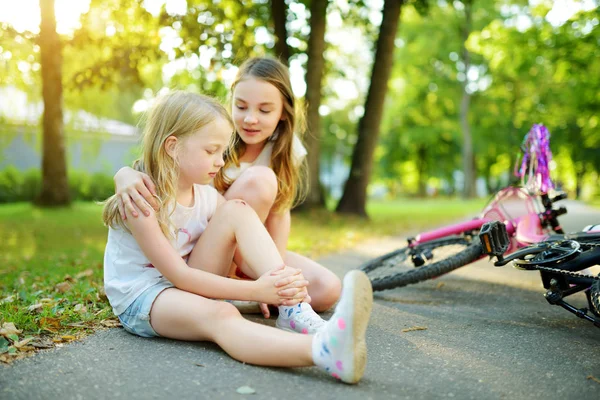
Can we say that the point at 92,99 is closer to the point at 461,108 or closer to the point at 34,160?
the point at 34,160

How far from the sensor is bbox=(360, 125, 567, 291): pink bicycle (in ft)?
10.7

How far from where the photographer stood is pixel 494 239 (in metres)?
2.88

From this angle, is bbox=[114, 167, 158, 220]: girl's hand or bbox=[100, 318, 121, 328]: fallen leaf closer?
bbox=[114, 167, 158, 220]: girl's hand

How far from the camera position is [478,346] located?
7.77 ft

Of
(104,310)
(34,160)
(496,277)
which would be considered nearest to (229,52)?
(496,277)

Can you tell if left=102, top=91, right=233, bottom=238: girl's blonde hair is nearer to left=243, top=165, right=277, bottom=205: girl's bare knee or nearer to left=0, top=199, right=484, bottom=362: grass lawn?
left=243, top=165, right=277, bottom=205: girl's bare knee

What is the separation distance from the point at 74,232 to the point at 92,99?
7.52 meters

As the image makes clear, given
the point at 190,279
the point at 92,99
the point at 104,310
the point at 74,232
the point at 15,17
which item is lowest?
the point at 74,232

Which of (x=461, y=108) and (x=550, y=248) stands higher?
(x=461, y=108)

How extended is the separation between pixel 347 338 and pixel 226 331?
0.52 meters

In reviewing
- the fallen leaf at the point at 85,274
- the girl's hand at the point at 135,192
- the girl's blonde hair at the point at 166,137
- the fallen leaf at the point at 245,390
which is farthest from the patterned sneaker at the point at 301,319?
the fallen leaf at the point at 85,274

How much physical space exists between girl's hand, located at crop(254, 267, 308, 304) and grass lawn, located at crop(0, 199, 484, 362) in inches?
33.2

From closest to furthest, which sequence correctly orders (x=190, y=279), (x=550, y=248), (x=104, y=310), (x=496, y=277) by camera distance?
(x=190, y=279)
(x=550, y=248)
(x=104, y=310)
(x=496, y=277)

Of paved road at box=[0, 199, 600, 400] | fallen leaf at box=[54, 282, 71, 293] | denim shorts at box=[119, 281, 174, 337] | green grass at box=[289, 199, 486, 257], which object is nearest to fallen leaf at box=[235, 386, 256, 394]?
paved road at box=[0, 199, 600, 400]
